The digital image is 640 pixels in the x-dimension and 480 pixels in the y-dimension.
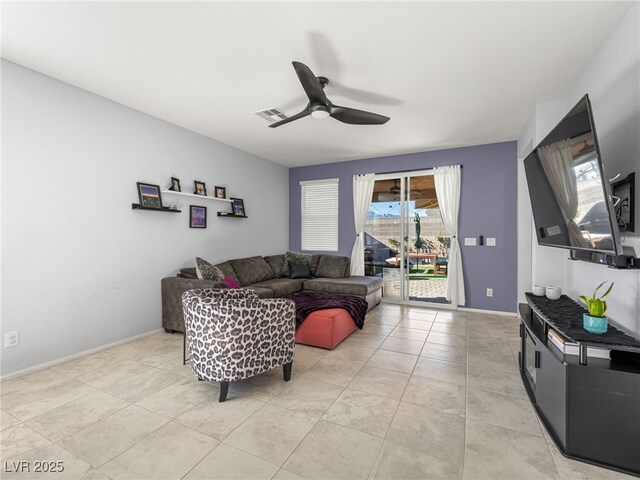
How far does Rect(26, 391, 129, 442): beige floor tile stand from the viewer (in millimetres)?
1849

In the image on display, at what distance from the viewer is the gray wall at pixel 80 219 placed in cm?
256

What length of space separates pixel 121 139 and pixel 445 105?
3703 millimetres

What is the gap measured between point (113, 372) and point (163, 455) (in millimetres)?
1419

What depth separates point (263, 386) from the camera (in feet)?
7.89

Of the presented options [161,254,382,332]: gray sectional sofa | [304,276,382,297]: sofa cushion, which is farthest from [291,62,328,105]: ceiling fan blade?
[304,276,382,297]: sofa cushion

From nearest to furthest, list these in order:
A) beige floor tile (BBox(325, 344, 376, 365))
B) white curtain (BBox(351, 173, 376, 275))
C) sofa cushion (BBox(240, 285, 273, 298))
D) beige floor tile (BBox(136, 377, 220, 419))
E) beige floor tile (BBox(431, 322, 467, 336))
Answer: beige floor tile (BBox(136, 377, 220, 419)) → beige floor tile (BBox(325, 344, 376, 365)) → beige floor tile (BBox(431, 322, 467, 336)) → sofa cushion (BBox(240, 285, 273, 298)) → white curtain (BBox(351, 173, 376, 275))

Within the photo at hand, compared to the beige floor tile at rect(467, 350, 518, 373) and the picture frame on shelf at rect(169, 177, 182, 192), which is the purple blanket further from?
the picture frame on shelf at rect(169, 177, 182, 192)

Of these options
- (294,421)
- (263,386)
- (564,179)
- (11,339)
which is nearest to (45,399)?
(11,339)

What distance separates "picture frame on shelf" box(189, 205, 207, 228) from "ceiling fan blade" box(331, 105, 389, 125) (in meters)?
2.48

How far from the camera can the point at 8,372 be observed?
2.51 m

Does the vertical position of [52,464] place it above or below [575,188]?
below

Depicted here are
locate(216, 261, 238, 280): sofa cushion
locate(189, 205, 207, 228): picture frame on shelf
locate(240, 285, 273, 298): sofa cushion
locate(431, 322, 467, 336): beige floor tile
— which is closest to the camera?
locate(431, 322, 467, 336): beige floor tile

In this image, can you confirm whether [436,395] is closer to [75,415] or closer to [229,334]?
[229,334]

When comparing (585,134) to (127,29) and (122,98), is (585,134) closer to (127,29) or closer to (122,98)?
(127,29)
